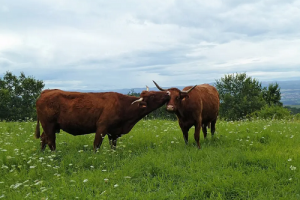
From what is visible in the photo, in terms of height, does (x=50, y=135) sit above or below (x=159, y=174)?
above

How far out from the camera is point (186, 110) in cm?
880

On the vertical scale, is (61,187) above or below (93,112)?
below

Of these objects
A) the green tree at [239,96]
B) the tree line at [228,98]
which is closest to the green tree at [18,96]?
the tree line at [228,98]

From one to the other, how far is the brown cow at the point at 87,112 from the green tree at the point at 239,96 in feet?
161

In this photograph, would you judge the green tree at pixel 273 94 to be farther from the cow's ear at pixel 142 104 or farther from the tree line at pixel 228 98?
the cow's ear at pixel 142 104

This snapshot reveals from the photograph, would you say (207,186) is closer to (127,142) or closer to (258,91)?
(127,142)

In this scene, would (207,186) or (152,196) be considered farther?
(207,186)

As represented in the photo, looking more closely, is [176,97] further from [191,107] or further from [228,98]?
[228,98]

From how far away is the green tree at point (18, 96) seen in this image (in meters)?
45.5

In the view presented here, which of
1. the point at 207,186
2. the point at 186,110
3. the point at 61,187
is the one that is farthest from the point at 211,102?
the point at 61,187

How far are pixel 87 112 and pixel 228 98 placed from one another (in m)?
56.2

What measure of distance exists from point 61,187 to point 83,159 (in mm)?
1797

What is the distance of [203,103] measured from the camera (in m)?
9.59

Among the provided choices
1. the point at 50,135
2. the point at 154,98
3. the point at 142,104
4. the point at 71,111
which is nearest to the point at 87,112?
the point at 71,111
